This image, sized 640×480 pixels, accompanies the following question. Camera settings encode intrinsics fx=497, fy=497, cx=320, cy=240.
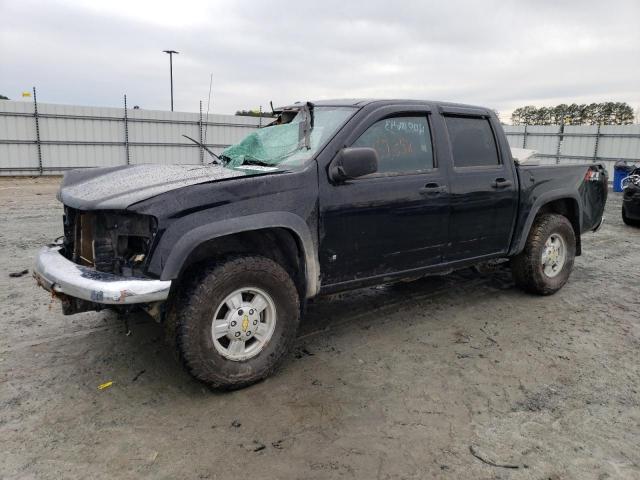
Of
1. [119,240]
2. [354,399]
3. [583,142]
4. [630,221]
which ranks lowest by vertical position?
[354,399]

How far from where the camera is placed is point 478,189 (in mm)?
4379

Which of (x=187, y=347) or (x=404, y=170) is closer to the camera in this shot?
(x=187, y=347)

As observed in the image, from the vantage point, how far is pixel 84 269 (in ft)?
10.2

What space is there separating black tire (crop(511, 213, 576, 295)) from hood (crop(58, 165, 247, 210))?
10.4 ft

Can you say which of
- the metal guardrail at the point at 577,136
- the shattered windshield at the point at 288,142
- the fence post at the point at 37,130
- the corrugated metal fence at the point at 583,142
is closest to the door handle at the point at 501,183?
the shattered windshield at the point at 288,142

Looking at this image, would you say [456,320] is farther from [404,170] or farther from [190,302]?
[190,302]

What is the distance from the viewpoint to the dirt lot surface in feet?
8.18

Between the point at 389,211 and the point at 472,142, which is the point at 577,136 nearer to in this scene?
the point at 472,142

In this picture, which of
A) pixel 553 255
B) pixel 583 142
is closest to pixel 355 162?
pixel 553 255

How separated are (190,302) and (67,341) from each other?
1.58m

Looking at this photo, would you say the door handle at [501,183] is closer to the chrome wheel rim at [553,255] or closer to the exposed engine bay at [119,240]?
the chrome wheel rim at [553,255]

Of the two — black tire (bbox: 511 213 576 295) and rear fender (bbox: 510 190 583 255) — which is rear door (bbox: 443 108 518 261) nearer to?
rear fender (bbox: 510 190 583 255)

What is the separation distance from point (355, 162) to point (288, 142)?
0.74 m

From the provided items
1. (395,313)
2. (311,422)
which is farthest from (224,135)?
(311,422)
